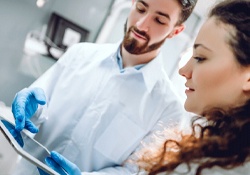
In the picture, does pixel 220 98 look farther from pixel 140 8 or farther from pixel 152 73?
pixel 140 8

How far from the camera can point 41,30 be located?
1630mm

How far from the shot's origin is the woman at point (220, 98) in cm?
66

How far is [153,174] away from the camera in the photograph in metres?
0.72

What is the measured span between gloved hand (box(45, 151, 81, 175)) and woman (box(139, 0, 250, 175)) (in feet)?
0.94

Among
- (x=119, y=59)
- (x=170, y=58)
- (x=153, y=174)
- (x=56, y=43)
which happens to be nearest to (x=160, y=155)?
(x=153, y=174)

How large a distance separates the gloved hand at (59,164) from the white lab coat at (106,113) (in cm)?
35

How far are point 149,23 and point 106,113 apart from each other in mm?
506

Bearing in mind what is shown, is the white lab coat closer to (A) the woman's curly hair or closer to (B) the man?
(B) the man

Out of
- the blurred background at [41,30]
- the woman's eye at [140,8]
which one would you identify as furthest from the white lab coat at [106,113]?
the blurred background at [41,30]

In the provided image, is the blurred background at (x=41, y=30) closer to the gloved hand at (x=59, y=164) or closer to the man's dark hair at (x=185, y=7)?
the man's dark hair at (x=185, y=7)

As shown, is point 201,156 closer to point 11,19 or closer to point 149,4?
point 149,4

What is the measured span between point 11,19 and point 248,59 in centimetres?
130

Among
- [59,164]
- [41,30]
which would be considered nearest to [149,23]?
[41,30]

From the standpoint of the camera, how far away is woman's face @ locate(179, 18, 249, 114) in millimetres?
691
